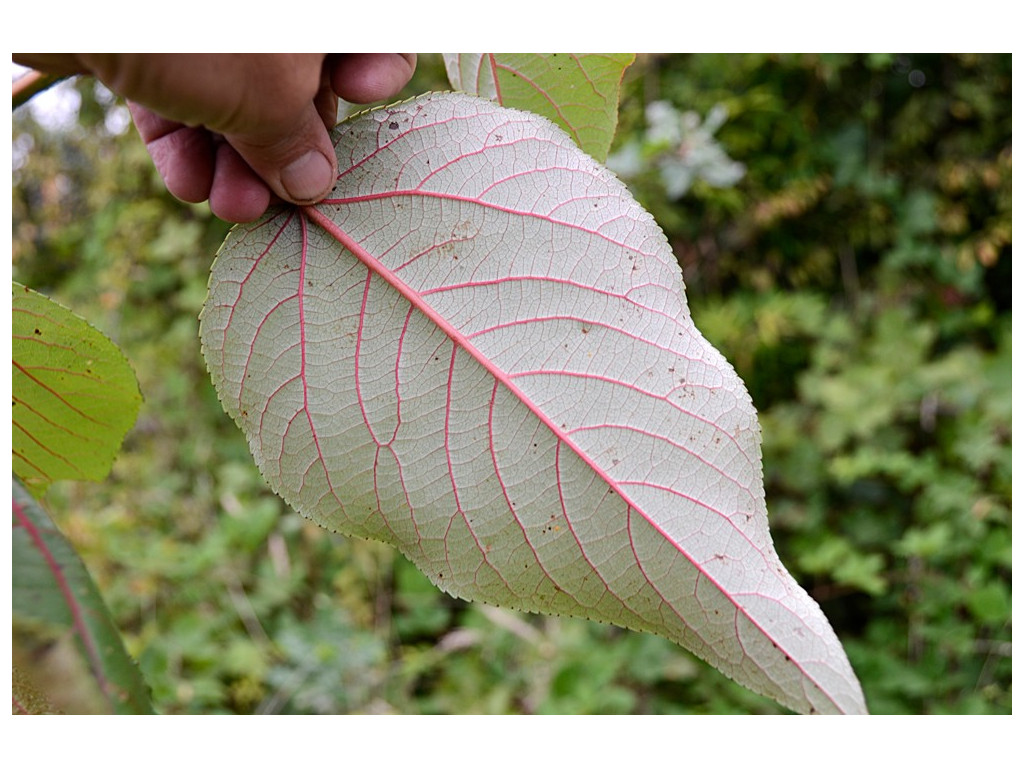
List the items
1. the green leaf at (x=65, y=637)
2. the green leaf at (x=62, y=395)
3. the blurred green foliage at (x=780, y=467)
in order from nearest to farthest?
the green leaf at (x=65, y=637)
the green leaf at (x=62, y=395)
the blurred green foliage at (x=780, y=467)

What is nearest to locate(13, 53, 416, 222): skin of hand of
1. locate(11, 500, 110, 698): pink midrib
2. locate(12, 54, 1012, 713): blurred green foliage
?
locate(11, 500, 110, 698): pink midrib

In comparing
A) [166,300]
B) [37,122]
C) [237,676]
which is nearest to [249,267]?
[237,676]

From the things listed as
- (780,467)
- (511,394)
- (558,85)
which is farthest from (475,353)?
(780,467)

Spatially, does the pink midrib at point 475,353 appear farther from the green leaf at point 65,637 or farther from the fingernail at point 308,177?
the green leaf at point 65,637

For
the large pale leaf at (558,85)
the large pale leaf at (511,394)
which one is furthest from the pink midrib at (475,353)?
the large pale leaf at (558,85)

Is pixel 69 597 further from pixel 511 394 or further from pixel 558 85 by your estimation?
pixel 558 85

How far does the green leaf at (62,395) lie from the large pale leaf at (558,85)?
0.20 meters

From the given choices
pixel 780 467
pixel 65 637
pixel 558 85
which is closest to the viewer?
pixel 65 637

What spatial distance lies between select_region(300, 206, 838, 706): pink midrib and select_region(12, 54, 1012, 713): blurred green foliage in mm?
841

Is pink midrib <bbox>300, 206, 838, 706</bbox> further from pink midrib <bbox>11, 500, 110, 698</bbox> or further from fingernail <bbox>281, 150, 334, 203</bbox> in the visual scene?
pink midrib <bbox>11, 500, 110, 698</bbox>

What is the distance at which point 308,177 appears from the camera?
1.00ft

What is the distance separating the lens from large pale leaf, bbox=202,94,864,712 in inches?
11.7

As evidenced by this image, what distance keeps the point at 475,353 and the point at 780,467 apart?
1.05 meters

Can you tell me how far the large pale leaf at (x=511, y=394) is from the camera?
298 millimetres
